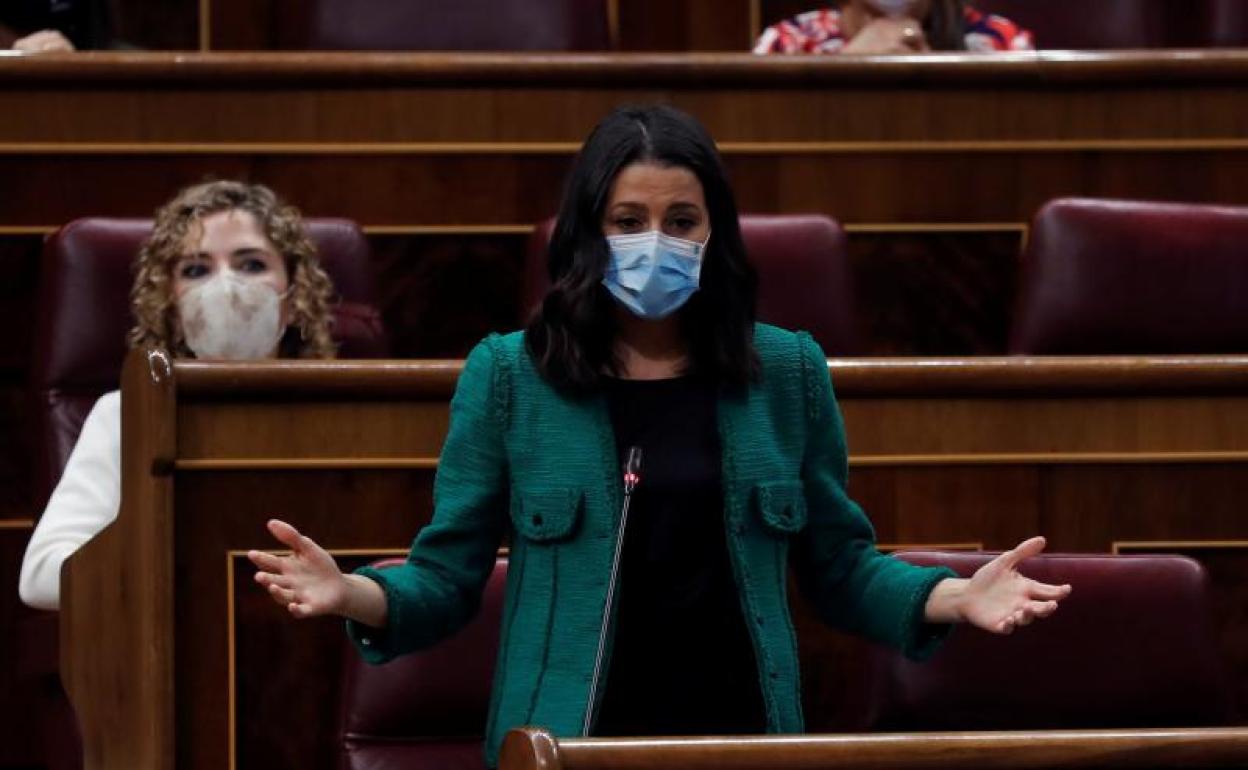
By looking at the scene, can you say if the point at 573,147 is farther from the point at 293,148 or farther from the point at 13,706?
the point at 13,706

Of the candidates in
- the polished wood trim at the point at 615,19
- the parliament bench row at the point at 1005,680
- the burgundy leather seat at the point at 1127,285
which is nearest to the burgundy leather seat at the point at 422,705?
the parliament bench row at the point at 1005,680

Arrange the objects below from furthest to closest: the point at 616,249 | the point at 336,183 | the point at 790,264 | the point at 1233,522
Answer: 1. the point at 336,183
2. the point at 790,264
3. the point at 1233,522
4. the point at 616,249

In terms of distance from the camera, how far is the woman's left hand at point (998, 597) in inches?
20.5

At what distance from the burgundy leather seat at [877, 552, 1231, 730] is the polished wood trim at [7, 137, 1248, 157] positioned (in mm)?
392

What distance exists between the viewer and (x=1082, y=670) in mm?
643

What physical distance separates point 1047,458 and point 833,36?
1.39 feet

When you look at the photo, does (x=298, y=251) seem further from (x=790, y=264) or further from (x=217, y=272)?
(x=790, y=264)

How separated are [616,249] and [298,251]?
29 centimetres

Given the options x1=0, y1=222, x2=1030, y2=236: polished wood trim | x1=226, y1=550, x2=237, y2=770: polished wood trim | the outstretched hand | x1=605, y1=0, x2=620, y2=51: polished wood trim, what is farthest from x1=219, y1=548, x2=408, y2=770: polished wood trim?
x1=605, y1=0, x2=620, y2=51: polished wood trim

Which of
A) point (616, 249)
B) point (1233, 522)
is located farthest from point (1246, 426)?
point (616, 249)

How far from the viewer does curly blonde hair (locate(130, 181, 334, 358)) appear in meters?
0.80

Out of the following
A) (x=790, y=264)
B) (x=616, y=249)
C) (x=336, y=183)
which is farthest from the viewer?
(x=336, y=183)

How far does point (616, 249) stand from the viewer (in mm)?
556

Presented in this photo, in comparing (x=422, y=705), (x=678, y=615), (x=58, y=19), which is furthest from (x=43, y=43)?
(x=678, y=615)
